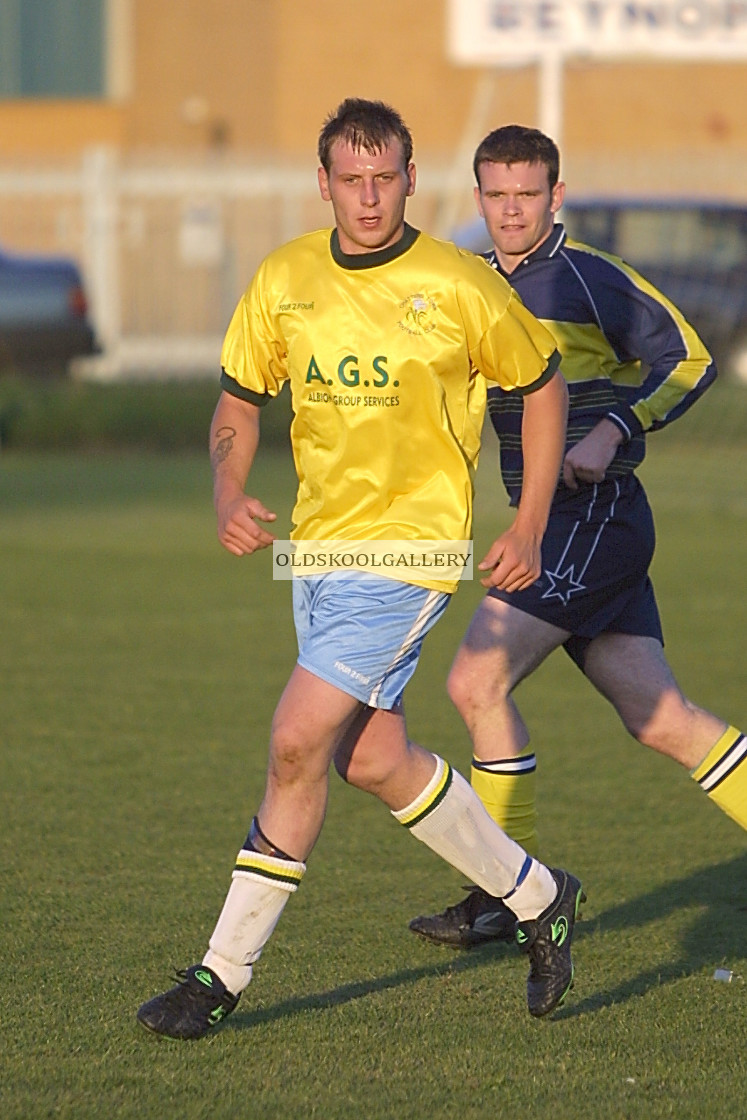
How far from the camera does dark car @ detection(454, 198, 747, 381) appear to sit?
19.5 m

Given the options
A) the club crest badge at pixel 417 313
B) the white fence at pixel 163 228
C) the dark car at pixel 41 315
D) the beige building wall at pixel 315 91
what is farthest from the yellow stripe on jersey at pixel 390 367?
the beige building wall at pixel 315 91

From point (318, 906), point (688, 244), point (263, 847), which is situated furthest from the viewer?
point (688, 244)

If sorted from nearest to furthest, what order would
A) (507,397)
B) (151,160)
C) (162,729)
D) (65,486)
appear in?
1. (507,397)
2. (162,729)
3. (65,486)
4. (151,160)

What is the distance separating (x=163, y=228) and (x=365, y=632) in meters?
21.7

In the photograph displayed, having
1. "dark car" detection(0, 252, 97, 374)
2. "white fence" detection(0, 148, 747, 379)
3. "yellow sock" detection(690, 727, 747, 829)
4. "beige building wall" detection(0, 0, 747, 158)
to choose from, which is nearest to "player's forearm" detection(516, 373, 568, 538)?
"yellow sock" detection(690, 727, 747, 829)

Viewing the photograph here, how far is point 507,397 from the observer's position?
506 cm

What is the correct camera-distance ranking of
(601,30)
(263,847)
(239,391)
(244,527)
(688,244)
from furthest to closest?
(688,244)
(601,30)
(239,391)
(263,847)
(244,527)

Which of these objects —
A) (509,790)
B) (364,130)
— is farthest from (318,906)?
(364,130)

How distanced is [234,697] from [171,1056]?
4369 mm

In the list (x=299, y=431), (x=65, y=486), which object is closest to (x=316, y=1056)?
(x=299, y=431)

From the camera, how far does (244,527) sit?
4.21 metres

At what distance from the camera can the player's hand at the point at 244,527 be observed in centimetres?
420

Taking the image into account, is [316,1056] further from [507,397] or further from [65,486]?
[65,486]

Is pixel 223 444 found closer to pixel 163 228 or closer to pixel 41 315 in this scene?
pixel 41 315
